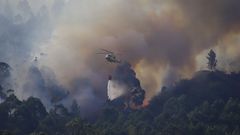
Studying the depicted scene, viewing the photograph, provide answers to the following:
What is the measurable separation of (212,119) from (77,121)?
184 feet

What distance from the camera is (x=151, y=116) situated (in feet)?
569

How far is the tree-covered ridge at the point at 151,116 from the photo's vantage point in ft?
463

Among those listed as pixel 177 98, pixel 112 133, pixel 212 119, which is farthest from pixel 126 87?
pixel 112 133

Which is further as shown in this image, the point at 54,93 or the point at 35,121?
the point at 54,93

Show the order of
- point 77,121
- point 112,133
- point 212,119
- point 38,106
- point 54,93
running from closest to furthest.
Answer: point 77,121
point 112,133
point 38,106
point 212,119
point 54,93

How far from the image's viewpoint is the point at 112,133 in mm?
141875

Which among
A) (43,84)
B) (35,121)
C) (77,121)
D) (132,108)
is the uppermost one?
(43,84)

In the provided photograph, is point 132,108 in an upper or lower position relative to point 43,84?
lower

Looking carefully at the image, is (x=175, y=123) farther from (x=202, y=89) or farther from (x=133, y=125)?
(x=202, y=89)

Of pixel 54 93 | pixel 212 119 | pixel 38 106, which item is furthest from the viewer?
pixel 54 93

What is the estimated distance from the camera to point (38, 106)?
153 m

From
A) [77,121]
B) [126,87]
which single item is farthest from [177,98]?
[77,121]

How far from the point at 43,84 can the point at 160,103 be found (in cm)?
4302

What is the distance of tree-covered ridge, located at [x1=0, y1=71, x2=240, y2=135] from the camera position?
141 meters
